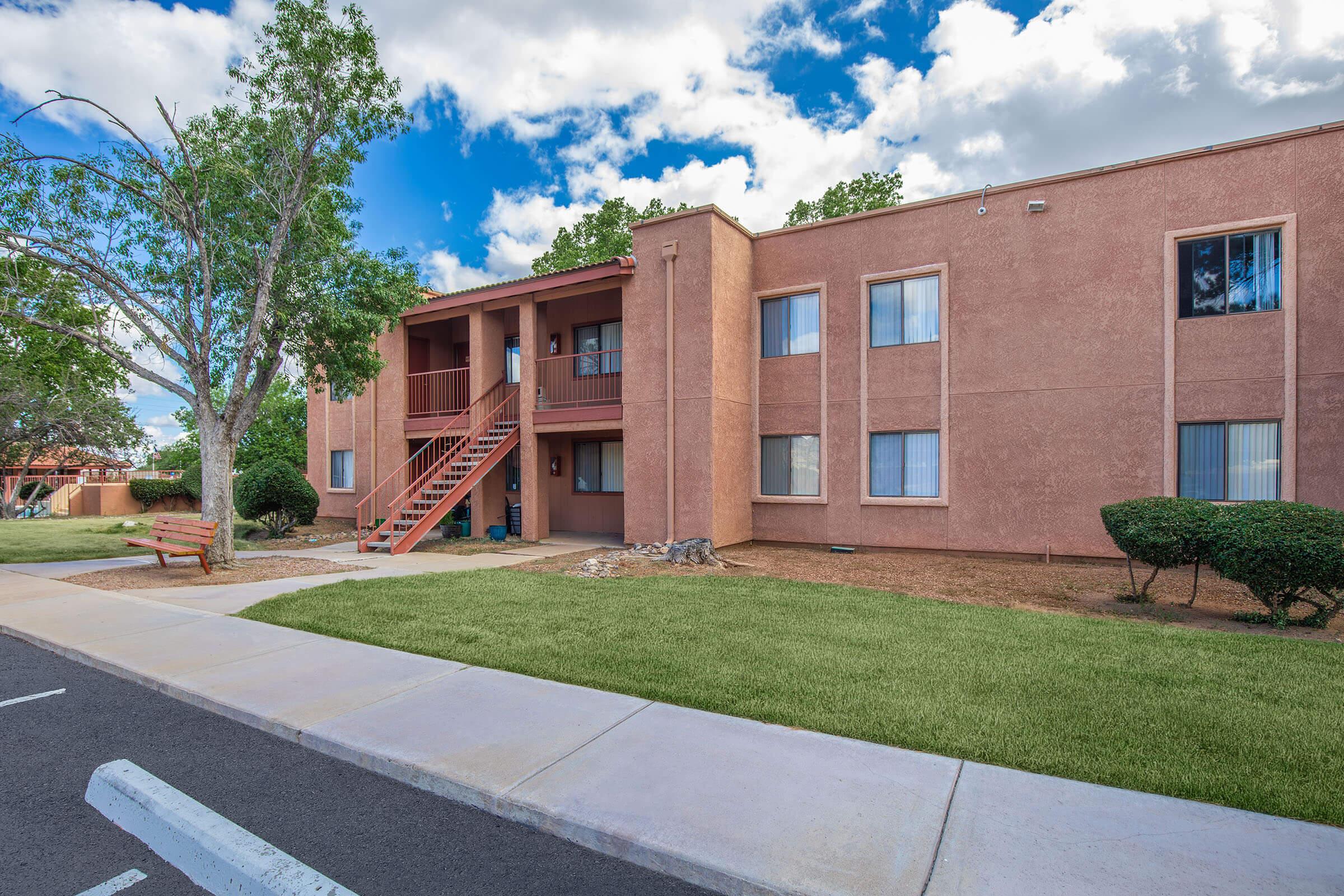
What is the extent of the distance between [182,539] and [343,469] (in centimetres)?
884

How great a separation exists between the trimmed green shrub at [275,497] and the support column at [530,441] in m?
5.84

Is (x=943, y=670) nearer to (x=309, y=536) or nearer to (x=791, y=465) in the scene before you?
(x=791, y=465)

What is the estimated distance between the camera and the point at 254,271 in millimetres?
11609

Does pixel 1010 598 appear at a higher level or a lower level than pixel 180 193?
lower

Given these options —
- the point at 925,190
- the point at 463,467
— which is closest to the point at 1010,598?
the point at 463,467

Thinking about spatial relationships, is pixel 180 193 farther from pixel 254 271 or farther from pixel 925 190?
pixel 925 190

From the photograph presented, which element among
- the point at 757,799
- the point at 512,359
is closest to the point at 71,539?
the point at 512,359

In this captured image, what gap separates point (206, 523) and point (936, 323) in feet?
42.4

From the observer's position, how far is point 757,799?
331 centimetres

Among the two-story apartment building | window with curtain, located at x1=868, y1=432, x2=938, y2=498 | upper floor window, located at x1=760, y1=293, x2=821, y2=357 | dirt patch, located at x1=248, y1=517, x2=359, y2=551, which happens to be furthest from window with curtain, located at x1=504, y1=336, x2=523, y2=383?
window with curtain, located at x1=868, y1=432, x2=938, y2=498

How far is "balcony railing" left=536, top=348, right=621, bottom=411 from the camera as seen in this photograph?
15.8m

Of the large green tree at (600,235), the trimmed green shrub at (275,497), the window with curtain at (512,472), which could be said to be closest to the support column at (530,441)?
the window with curtain at (512,472)

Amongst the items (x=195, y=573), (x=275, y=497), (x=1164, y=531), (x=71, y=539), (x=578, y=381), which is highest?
(x=578, y=381)

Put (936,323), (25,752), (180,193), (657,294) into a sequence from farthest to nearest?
1. (657,294)
2. (936,323)
3. (180,193)
4. (25,752)
